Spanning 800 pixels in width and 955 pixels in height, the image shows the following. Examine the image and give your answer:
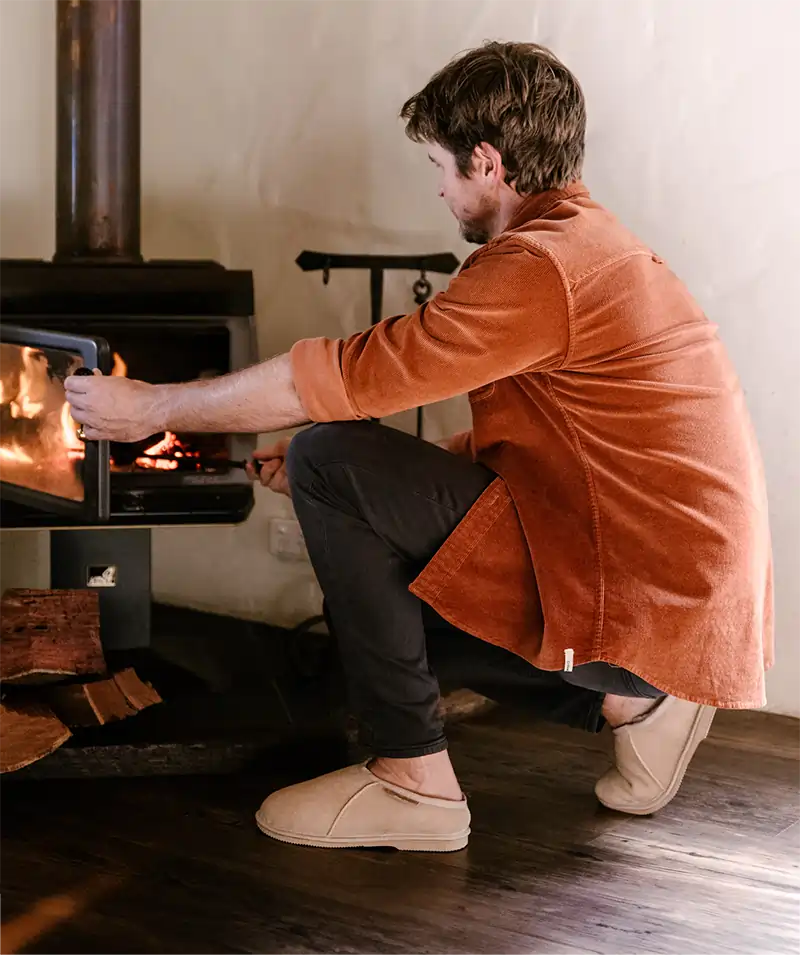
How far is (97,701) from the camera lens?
2.04 metres

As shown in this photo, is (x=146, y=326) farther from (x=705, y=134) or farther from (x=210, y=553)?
(x=705, y=134)

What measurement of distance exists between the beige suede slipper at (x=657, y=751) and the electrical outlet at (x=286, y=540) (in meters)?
1.10

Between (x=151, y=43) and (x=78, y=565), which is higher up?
(x=151, y=43)

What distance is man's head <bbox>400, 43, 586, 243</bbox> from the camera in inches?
67.2

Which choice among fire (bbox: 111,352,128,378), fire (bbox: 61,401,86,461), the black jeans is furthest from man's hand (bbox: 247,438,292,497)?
fire (bbox: 111,352,128,378)

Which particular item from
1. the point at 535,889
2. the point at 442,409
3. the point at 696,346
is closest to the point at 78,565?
the point at 442,409

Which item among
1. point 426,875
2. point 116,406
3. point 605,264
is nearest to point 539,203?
point 605,264

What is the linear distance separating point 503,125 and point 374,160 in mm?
940

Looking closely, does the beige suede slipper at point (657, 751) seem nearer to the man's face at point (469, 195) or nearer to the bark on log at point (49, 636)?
the man's face at point (469, 195)

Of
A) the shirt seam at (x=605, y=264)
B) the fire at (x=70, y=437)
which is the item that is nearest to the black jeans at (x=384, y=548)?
the shirt seam at (x=605, y=264)

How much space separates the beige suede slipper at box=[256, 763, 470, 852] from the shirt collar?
86 centimetres

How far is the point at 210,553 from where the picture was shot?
9.59ft

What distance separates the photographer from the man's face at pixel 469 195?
177cm

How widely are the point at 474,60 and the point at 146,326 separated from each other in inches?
33.7
